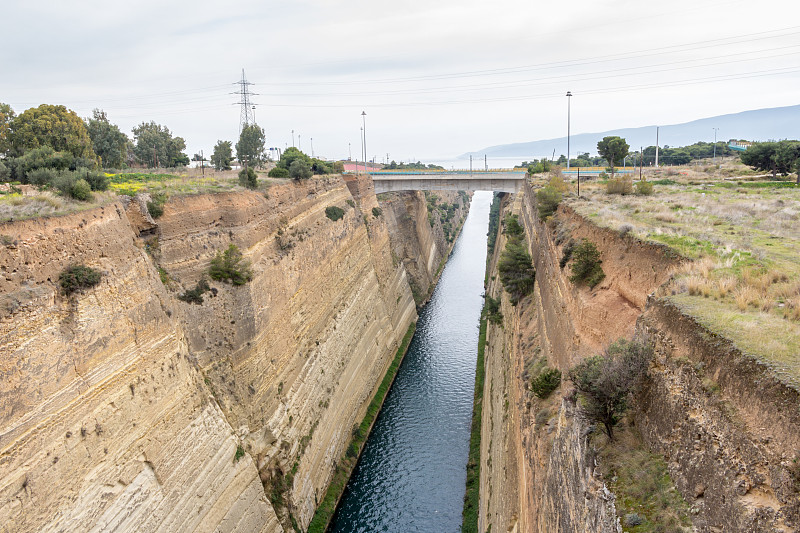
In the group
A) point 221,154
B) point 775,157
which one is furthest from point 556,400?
point 221,154

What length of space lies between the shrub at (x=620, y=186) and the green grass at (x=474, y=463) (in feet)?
37.7

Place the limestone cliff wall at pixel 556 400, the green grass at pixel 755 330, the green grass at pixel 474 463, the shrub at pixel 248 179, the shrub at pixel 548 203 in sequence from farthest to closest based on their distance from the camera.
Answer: the shrub at pixel 548 203
the shrub at pixel 248 179
the green grass at pixel 474 463
the limestone cliff wall at pixel 556 400
the green grass at pixel 755 330

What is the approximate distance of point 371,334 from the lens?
28.4 m

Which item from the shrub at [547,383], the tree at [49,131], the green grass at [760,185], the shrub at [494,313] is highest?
the tree at [49,131]

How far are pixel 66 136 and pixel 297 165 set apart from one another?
382 inches

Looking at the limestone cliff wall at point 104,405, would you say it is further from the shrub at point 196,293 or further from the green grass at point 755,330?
the green grass at point 755,330

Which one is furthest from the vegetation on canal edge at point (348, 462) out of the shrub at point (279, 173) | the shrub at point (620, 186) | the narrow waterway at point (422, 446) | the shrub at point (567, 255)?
the shrub at point (620, 186)

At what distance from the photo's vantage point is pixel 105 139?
1096 inches

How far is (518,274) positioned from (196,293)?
47.8 ft

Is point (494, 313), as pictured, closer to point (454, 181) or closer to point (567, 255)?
point (567, 255)

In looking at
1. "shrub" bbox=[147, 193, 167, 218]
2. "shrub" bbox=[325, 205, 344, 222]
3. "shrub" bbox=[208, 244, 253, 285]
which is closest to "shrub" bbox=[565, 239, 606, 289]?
"shrub" bbox=[208, 244, 253, 285]

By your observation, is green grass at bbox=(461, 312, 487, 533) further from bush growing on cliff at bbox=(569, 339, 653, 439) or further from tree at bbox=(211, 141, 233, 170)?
tree at bbox=(211, 141, 233, 170)

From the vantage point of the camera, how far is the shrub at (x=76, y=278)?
1130 cm

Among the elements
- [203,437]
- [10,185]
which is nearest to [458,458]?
[203,437]
